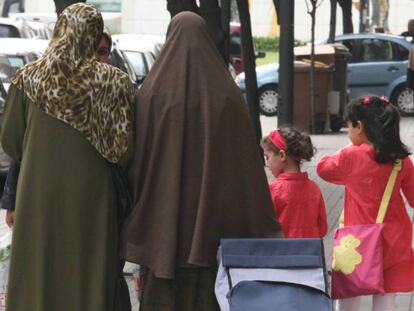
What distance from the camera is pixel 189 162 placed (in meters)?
4.87

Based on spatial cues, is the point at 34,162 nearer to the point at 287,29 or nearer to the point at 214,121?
the point at 214,121

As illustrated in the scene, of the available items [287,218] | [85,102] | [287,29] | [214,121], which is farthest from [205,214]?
[287,29]

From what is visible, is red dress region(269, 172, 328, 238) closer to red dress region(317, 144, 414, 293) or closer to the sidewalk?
red dress region(317, 144, 414, 293)

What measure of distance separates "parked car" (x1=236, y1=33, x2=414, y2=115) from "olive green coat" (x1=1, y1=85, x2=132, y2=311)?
61.9ft

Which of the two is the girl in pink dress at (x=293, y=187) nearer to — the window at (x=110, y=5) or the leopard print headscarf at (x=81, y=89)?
the leopard print headscarf at (x=81, y=89)

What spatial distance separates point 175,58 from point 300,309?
1089 mm

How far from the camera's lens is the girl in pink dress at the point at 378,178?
5988 mm

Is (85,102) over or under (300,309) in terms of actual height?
over

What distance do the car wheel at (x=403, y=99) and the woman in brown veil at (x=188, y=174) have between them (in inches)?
753

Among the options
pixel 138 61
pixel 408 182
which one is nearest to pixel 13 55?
pixel 138 61

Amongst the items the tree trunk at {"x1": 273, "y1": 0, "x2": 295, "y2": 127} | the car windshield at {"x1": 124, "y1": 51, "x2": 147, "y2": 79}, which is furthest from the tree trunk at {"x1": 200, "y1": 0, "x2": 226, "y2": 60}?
the car windshield at {"x1": 124, "y1": 51, "x2": 147, "y2": 79}

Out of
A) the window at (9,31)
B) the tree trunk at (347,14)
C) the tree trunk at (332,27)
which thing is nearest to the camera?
the window at (9,31)

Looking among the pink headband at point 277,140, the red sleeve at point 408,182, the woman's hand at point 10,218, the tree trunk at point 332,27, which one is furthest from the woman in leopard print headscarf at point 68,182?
the tree trunk at point 332,27

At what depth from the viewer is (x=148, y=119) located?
490 cm
